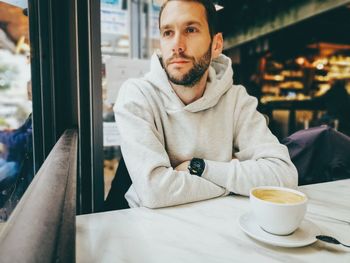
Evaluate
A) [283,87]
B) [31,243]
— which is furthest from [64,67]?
[283,87]

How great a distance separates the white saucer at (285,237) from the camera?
67cm

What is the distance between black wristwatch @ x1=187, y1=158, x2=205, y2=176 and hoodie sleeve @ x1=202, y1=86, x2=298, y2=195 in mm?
22

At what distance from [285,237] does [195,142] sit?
0.77 m

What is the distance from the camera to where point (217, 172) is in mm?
1153

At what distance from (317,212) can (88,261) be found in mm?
696

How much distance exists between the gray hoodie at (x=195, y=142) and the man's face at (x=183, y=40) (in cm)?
8

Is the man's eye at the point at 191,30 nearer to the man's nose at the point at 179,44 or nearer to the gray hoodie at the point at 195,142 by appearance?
the man's nose at the point at 179,44

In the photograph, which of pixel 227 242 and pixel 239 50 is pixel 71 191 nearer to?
pixel 227 242

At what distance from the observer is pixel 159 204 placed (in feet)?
3.13

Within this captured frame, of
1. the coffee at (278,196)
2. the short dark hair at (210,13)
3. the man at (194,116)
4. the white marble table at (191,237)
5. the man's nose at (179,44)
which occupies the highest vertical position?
the short dark hair at (210,13)

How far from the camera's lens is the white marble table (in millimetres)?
629

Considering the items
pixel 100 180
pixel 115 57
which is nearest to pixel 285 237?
pixel 100 180

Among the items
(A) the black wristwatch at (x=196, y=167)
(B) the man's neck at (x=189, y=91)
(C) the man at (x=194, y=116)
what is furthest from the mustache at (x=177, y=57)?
(A) the black wristwatch at (x=196, y=167)

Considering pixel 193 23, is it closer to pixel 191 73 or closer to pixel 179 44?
pixel 179 44
